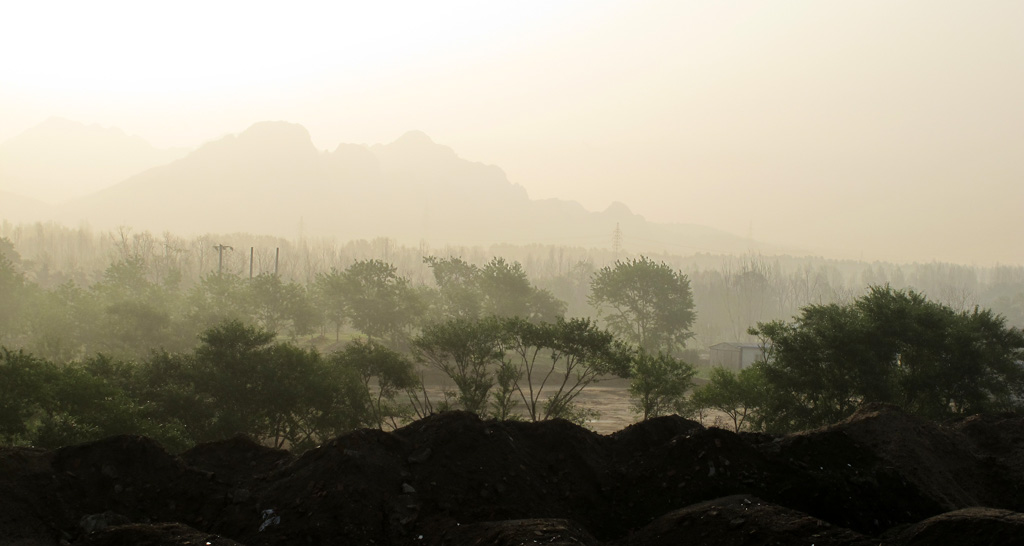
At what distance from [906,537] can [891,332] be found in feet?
68.5

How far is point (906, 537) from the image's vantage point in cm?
1137

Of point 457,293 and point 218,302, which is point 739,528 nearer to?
point 457,293

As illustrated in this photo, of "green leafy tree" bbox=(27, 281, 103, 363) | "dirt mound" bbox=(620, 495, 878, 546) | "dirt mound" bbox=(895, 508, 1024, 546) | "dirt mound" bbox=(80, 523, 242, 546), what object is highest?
"dirt mound" bbox=(895, 508, 1024, 546)

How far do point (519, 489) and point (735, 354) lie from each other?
65.1 meters

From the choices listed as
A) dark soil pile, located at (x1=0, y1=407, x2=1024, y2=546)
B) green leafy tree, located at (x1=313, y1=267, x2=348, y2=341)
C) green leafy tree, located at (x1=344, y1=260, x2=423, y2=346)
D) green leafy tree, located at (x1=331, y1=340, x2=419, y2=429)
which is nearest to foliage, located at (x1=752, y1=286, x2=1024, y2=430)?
dark soil pile, located at (x1=0, y1=407, x2=1024, y2=546)

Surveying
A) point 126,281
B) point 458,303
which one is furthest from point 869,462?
point 126,281

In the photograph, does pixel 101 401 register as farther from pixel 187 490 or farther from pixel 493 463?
pixel 493 463

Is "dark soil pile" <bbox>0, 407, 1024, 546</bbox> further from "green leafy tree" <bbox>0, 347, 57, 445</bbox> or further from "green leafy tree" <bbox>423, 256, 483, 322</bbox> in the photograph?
"green leafy tree" <bbox>423, 256, 483, 322</bbox>

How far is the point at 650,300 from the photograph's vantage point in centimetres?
8412

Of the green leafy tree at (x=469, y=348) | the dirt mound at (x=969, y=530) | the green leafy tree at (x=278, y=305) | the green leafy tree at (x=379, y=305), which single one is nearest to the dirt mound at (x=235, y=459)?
the dirt mound at (x=969, y=530)

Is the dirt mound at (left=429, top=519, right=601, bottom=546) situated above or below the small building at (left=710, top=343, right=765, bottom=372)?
above

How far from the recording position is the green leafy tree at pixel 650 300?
81.8 meters

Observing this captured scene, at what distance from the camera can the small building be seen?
70.7 meters

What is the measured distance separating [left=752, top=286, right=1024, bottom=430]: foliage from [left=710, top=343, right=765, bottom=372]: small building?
3699 cm
